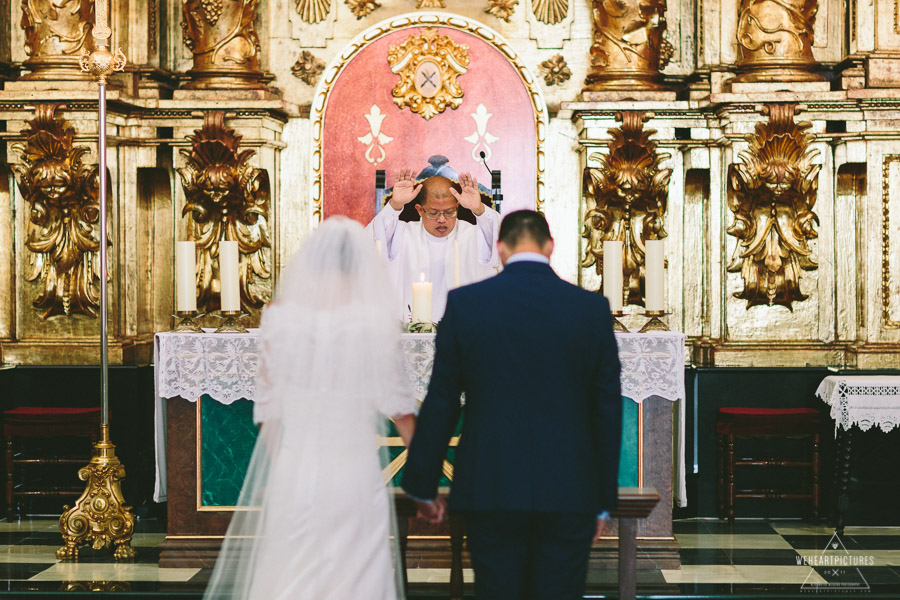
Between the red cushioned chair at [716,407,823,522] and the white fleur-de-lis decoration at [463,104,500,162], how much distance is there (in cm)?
269

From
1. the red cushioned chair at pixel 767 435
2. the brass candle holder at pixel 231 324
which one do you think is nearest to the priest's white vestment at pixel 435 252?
the brass candle holder at pixel 231 324

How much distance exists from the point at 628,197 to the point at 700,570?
9.81 feet

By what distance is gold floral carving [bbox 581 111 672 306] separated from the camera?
793 cm

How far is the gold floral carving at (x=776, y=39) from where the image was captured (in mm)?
7969

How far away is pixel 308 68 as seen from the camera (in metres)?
8.52

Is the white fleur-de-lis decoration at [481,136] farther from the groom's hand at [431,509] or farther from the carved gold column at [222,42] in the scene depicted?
the groom's hand at [431,509]

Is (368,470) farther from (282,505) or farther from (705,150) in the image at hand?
(705,150)

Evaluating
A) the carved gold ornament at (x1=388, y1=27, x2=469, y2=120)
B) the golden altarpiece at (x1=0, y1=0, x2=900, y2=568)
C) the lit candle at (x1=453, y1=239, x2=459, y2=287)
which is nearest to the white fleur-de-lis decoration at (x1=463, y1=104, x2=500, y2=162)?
the golden altarpiece at (x1=0, y1=0, x2=900, y2=568)

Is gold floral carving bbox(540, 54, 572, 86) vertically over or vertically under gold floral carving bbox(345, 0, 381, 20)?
under

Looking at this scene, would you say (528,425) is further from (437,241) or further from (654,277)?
(437,241)

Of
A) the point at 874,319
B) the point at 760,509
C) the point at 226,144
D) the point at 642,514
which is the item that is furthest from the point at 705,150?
the point at 642,514

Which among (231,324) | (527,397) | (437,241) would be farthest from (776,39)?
(527,397)

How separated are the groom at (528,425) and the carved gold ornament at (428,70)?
515 cm

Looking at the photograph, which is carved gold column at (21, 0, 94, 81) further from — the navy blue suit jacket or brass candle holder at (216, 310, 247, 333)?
the navy blue suit jacket
